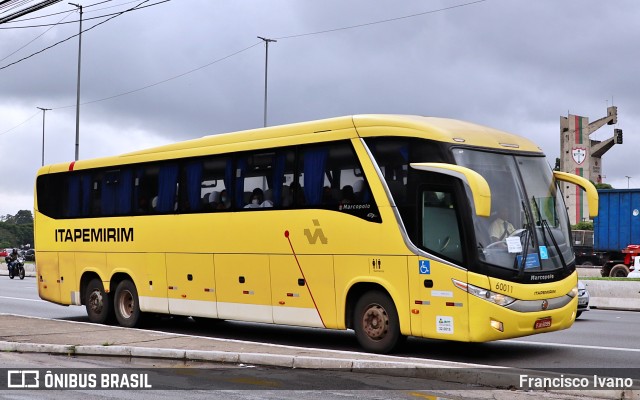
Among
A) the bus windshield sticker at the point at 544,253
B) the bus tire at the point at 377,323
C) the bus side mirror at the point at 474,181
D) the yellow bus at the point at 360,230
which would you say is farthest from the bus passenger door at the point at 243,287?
the bus windshield sticker at the point at 544,253

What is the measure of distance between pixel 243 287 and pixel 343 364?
4.66 meters

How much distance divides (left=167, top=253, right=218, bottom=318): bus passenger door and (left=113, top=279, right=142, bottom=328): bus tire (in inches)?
47.2

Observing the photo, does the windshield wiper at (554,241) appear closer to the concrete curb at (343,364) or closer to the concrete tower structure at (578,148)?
the concrete curb at (343,364)

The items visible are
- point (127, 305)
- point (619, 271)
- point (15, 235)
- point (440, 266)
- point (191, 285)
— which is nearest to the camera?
point (440, 266)

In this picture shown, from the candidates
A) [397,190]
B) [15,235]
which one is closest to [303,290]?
[397,190]

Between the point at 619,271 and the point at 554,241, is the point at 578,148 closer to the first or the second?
the point at 619,271

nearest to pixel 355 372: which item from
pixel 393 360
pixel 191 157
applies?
pixel 393 360

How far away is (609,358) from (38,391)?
314 inches

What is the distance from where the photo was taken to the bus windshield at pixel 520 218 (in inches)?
483

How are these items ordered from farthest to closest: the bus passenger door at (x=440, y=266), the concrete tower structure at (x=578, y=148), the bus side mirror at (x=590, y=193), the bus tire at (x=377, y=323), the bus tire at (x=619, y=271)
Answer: the concrete tower structure at (x=578, y=148), the bus tire at (x=619, y=271), the bus side mirror at (x=590, y=193), the bus tire at (x=377, y=323), the bus passenger door at (x=440, y=266)

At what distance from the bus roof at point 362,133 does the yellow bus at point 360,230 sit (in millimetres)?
25

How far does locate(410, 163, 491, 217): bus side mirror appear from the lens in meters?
11.3

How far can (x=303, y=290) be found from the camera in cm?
1449

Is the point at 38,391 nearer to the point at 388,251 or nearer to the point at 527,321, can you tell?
the point at 388,251
